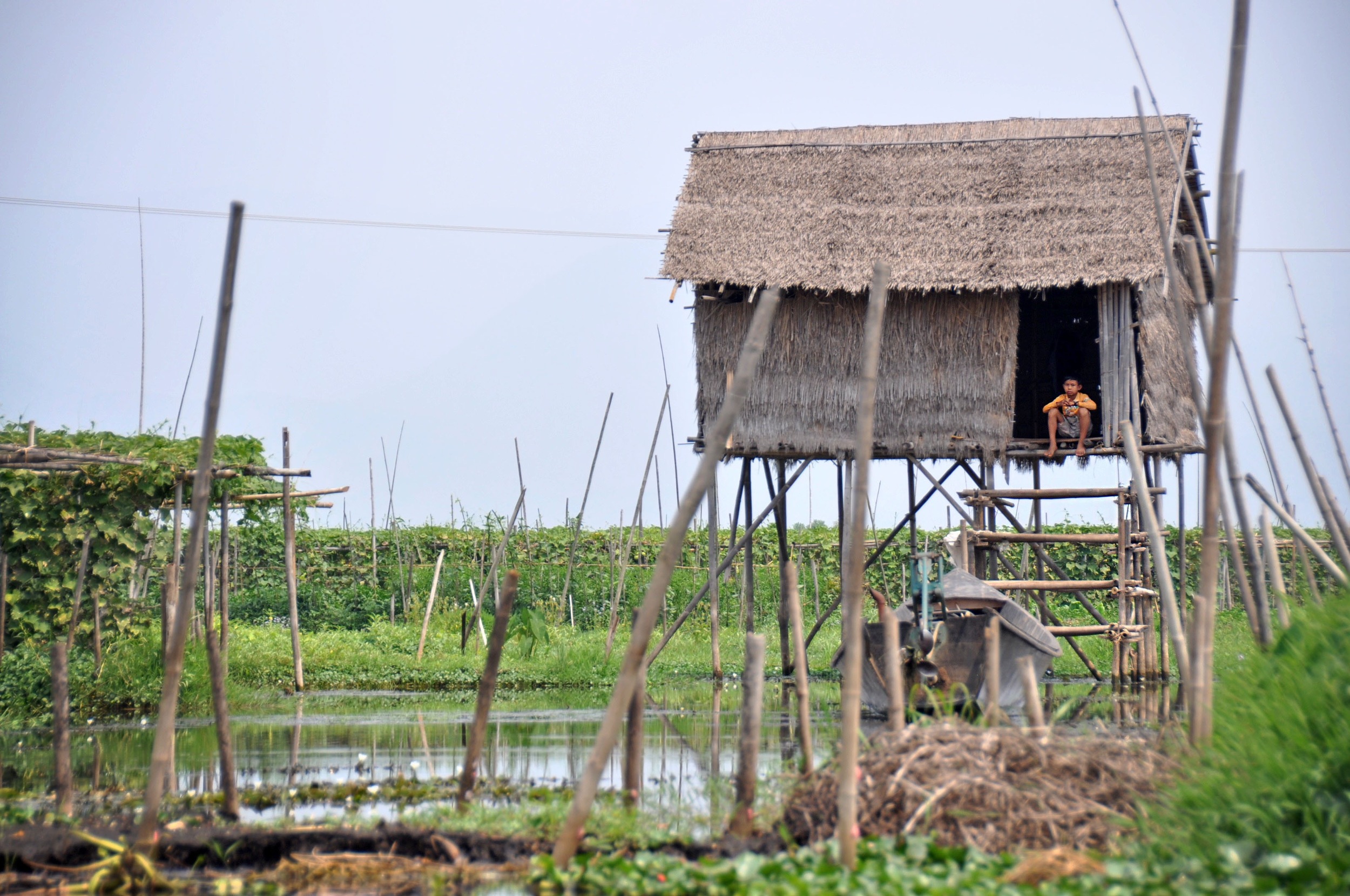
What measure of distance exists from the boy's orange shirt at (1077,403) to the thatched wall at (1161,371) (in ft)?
1.83

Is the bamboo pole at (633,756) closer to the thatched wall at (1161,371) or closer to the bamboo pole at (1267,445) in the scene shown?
the bamboo pole at (1267,445)

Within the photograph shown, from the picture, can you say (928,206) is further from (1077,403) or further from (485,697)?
(485,697)

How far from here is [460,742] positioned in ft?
32.2

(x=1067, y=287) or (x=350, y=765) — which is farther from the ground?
(x=1067, y=287)

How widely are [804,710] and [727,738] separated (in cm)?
444

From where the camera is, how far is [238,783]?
7629 mm

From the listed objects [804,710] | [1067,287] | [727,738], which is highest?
[1067,287]

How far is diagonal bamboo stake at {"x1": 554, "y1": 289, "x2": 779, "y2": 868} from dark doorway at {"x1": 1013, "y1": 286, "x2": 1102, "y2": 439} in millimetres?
11445

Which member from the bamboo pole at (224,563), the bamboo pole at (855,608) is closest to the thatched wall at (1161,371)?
the bamboo pole at (855,608)

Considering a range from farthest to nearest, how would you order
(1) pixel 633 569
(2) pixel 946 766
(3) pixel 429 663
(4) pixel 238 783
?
(1) pixel 633 569 < (3) pixel 429 663 < (4) pixel 238 783 < (2) pixel 946 766

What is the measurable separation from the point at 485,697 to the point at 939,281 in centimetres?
805

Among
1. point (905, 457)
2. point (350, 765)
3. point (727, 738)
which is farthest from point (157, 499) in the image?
point (905, 457)

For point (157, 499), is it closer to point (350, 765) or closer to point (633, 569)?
point (350, 765)

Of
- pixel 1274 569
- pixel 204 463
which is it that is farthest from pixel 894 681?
pixel 204 463
